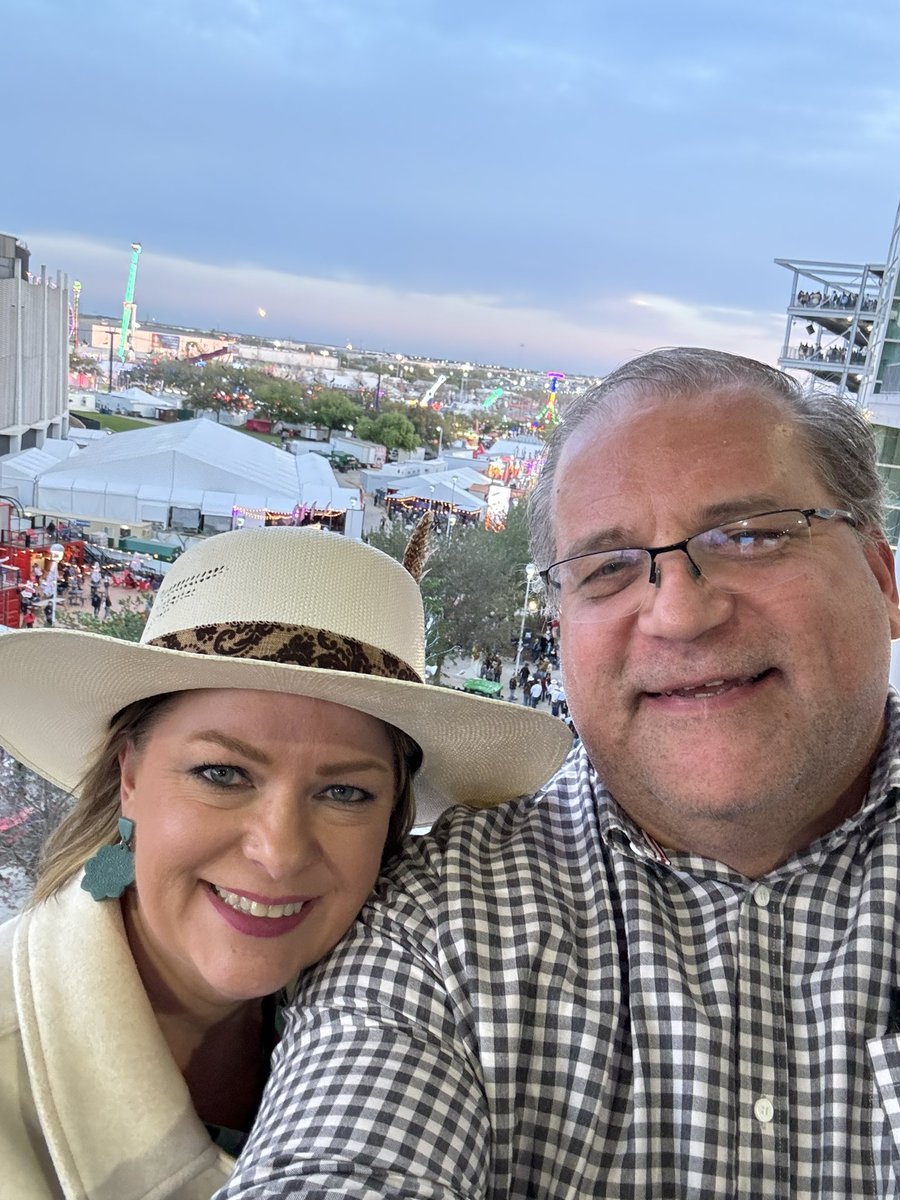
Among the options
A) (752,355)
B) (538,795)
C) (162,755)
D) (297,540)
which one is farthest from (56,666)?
(752,355)

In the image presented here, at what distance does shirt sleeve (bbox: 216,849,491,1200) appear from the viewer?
2.28 ft

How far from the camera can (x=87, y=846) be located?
1.00m

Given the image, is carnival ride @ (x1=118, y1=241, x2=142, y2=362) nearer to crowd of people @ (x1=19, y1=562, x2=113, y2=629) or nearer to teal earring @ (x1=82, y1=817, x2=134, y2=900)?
crowd of people @ (x1=19, y1=562, x2=113, y2=629)

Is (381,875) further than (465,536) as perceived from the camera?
No

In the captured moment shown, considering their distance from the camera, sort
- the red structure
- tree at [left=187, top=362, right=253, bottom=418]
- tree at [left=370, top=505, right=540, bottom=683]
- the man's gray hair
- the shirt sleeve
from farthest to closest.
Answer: tree at [left=187, top=362, right=253, bottom=418]
tree at [left=370, top=505, right=540, bottom=683]
the red structure
the man's gray hair
the shirt sleeve

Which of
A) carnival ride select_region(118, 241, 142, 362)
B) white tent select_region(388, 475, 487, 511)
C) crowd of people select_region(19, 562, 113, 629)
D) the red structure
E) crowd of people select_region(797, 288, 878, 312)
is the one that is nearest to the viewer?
the red structure

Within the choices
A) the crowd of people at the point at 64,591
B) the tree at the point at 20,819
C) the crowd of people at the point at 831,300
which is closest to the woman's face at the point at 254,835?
the tree at the point at 20,819

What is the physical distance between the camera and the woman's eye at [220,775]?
85cm

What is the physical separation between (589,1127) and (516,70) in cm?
806

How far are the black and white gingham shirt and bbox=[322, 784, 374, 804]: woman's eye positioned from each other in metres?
0.11

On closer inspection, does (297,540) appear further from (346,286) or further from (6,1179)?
(346,286)

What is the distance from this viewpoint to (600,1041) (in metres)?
0.85

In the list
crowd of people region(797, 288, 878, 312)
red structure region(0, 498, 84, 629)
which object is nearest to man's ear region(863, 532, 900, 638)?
red structure region(0, 498, 84, 629)

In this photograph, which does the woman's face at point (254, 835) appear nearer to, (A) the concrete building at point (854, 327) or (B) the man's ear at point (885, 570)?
(B) the man's ear at point (885, 570)
